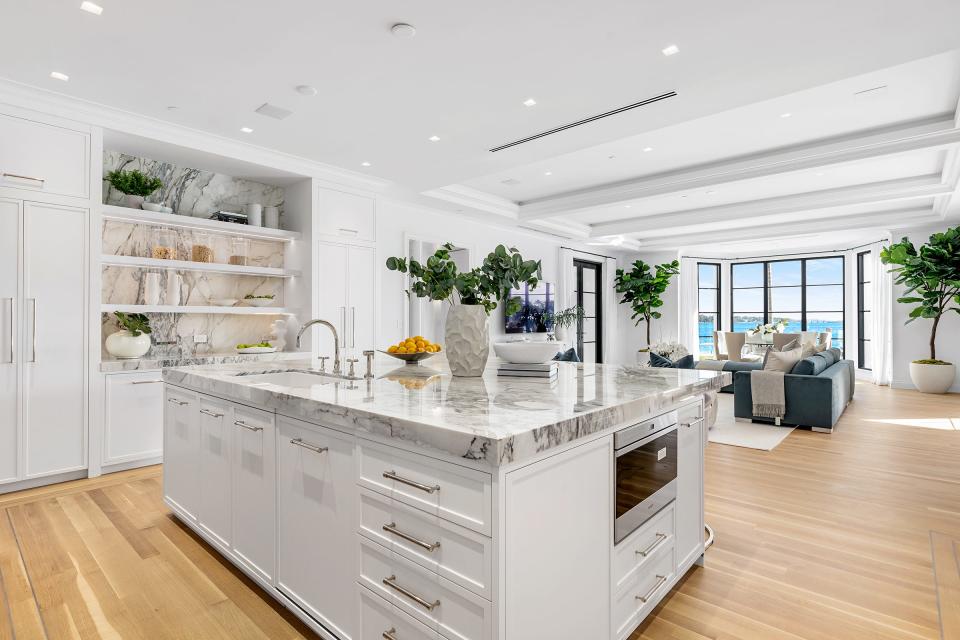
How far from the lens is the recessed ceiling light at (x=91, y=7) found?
8.25 feet

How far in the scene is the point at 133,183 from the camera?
4160mm

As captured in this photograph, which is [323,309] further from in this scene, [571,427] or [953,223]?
[953,223]

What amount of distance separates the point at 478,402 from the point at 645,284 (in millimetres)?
9777

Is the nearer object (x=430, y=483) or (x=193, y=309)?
(x=430, y=483)

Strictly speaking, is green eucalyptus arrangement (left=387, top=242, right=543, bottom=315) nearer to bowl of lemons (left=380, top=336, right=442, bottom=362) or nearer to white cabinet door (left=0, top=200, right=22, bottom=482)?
bowl of lemons (left=380, top=336, right=442, bottom=362)

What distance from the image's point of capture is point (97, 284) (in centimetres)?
374

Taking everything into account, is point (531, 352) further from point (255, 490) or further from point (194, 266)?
point (194, 266)

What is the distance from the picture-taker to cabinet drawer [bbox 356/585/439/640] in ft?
4.55

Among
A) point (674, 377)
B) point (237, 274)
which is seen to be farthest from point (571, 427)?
point (237, 274)

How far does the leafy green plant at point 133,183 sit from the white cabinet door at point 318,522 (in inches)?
134

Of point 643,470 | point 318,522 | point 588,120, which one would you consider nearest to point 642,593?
point 643,470

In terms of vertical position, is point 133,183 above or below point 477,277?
above

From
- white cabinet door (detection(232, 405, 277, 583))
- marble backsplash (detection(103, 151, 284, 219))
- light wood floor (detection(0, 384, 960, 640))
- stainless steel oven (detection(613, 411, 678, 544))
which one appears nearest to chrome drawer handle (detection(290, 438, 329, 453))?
white cabinet door (detection(232, 405, 277, 583))

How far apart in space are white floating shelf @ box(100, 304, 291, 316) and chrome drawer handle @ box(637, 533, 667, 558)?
13.2ft
